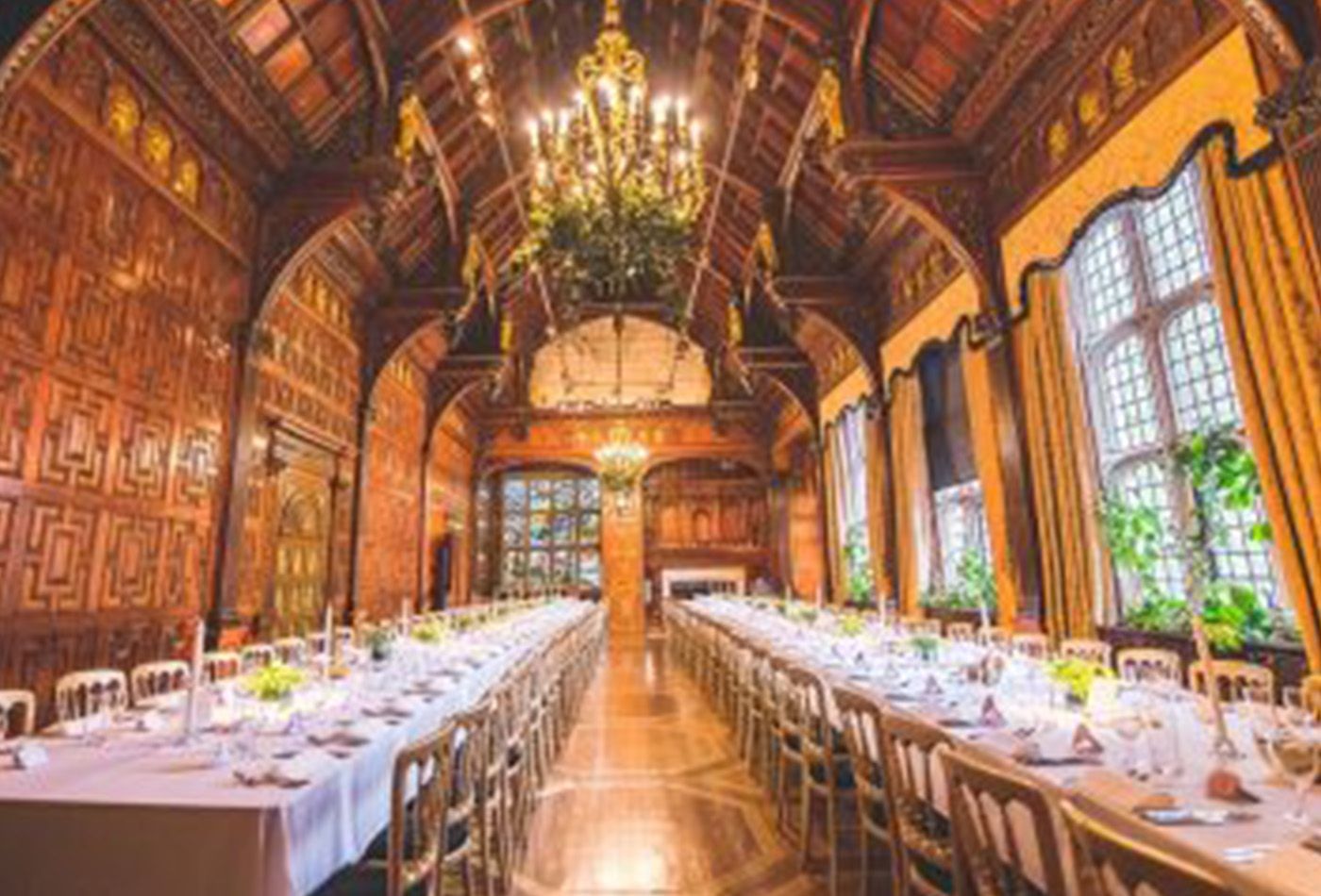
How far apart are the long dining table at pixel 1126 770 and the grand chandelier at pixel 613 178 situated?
294 cm

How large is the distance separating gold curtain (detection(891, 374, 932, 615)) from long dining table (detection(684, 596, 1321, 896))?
4.15 meters

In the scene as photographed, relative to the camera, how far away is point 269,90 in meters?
5.59

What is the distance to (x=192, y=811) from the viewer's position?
1.74 meters

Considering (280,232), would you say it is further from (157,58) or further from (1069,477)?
(1069,477)

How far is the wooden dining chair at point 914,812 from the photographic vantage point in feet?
6.68

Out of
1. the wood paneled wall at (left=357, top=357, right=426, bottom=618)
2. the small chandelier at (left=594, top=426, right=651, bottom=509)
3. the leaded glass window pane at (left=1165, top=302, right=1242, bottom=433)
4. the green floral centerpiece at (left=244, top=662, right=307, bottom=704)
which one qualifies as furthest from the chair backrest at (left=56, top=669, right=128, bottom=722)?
the small chandelier at (left=594, top=426, right=651, bottom=509)

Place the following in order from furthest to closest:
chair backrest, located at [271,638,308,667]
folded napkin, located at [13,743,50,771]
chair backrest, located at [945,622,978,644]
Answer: chair backrest, located at [945,622,978,644] < chair backrest, located at [271,638,308,667] < folded napkin, located at [13,743,50,771]

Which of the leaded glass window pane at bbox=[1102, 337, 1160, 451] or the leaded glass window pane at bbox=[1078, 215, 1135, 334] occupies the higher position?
the leaded glass window pane at bbox=[1078, 215, 1135, 334]

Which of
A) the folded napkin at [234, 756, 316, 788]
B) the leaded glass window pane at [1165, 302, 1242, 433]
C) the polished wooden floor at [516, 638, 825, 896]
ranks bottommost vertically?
the polished wooden floor at [516, 638, 825, 896]

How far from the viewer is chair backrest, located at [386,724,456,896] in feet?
6.04

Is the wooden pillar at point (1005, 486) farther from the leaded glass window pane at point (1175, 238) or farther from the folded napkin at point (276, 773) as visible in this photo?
the folded napkin at point (276, 773)

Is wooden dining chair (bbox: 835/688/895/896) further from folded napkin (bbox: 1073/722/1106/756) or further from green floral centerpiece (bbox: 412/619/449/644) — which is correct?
green floral centerpiece (bbox: 412/619/449/644)

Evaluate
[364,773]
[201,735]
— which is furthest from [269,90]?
[364,773]

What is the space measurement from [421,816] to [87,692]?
235 centimetres
